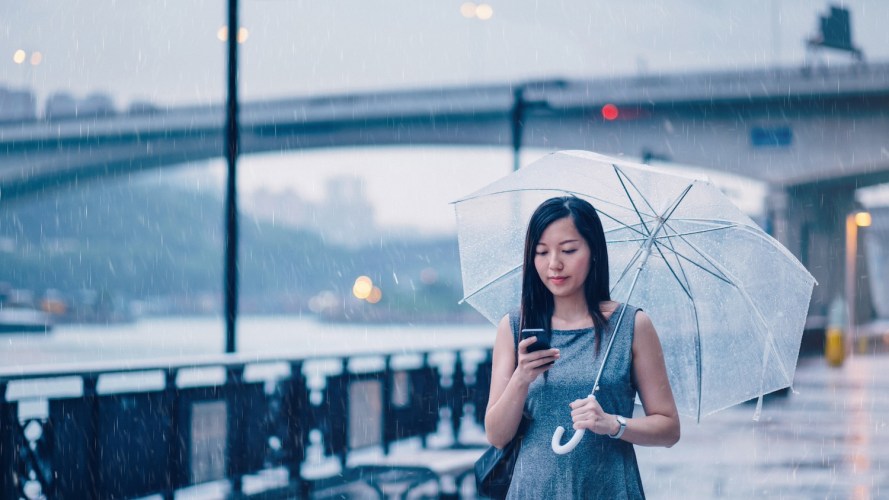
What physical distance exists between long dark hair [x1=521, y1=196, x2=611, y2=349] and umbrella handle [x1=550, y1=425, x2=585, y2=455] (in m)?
0.29

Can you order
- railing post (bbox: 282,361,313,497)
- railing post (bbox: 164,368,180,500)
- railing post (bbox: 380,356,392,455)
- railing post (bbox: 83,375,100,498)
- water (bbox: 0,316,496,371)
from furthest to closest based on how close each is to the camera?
water (bbox: 0,316,496,371)
railing post (bbox: 380,356,392,455)
railing post (bbox: 282,361,313,497)
railing post (bbox: 164,368,180,500)
railing post (bbox: 83,375,100,498)

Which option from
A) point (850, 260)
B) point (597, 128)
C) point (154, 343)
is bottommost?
point (154, 343)

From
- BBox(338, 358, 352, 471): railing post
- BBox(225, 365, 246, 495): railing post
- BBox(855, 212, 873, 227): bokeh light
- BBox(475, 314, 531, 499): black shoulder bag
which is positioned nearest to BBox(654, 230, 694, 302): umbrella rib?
BBox(475, 314, 531, 499): black shoulder bag

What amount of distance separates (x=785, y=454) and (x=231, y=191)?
6.40 meters

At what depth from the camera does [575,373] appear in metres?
2.85

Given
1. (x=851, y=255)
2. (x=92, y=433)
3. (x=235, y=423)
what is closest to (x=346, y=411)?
(x=235, y=423)

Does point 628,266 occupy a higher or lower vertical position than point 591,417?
higher

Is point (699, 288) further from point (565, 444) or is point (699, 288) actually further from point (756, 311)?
point (565, 444)

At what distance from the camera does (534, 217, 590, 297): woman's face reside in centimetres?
288

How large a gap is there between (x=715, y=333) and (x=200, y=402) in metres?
5.64

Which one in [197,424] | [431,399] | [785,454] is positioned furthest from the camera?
[431,399]

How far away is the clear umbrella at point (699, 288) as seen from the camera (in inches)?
140

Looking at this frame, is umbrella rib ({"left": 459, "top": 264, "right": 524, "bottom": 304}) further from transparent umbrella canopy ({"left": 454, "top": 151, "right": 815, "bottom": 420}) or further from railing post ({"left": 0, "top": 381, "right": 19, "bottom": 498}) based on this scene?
railing post ({"left": 0, "top": 381, "right": 19, "bottom": 498})

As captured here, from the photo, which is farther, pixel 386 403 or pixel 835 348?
pixel 835 348
